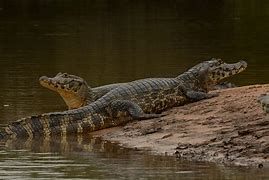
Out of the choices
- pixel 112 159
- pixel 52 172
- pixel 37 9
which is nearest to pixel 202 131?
pixel 112 159

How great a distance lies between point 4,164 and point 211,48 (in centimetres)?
1651

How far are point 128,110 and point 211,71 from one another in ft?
6.29

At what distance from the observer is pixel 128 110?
15.2 meters

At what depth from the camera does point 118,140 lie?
46.7 feet

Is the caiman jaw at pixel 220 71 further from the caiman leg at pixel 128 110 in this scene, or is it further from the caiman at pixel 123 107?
the caiman leg at pixel 128 110

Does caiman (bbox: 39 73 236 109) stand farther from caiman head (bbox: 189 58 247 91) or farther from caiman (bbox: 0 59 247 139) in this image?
caiman head (bbox: 189 58 247 91)

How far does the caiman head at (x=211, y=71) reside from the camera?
53.8 ft

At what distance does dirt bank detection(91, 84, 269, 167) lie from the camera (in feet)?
40.0

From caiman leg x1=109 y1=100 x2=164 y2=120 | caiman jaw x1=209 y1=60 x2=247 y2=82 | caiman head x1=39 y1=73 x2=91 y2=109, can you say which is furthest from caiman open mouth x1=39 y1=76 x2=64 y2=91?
caiman jaw x1=209 y1=60 x2=247 y2=82

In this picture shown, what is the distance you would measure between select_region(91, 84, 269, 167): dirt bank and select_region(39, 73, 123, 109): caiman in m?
1.28

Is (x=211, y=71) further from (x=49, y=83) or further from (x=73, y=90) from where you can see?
(x=49, y=83)

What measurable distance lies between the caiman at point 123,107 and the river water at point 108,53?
46 cm

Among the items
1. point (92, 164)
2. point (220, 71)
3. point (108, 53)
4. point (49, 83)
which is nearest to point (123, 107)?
point (49, 83)

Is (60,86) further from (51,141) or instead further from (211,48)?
(211,48)
